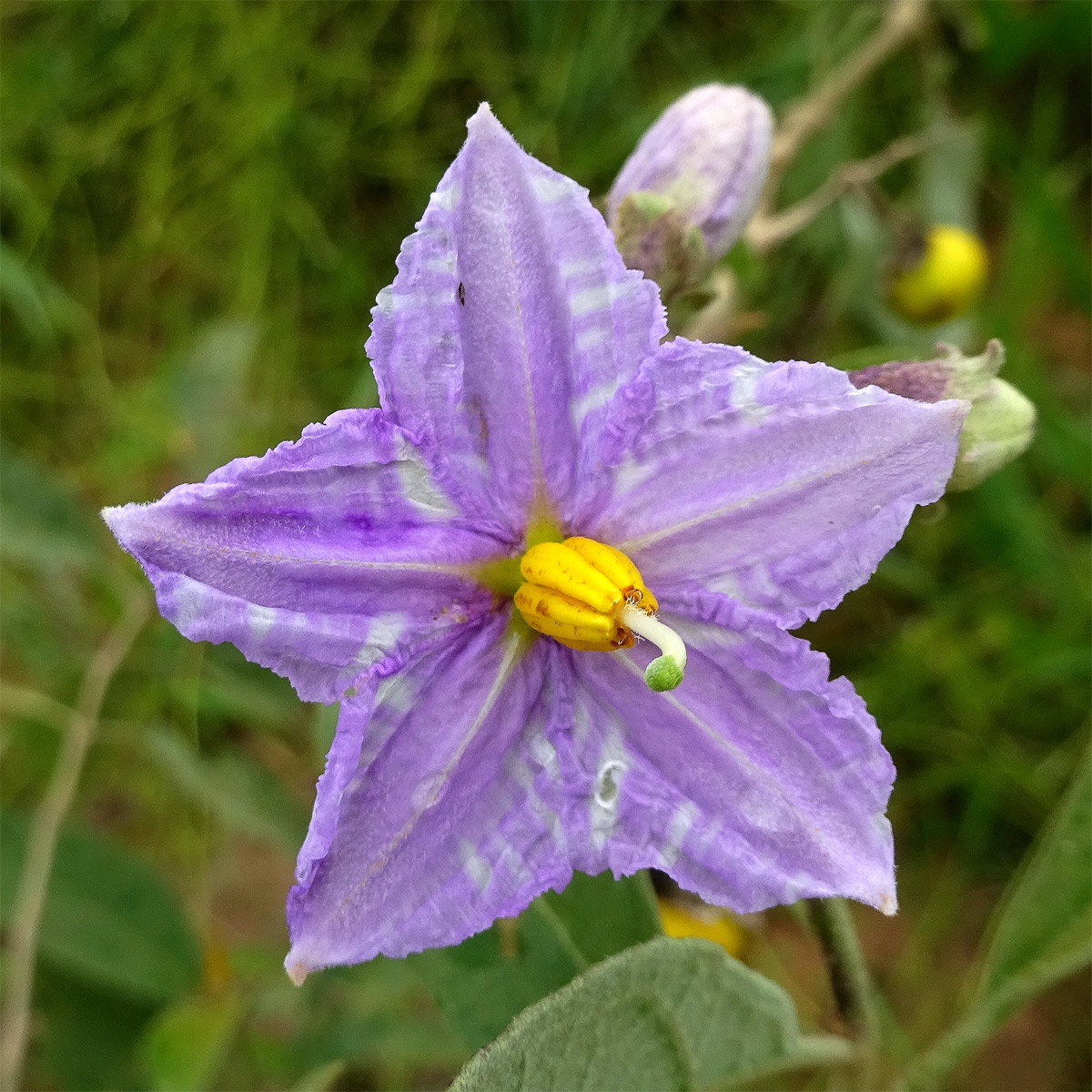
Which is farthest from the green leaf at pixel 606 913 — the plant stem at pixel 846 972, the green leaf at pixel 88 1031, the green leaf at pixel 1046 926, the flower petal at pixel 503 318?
the green leaf at pixel 88 1031

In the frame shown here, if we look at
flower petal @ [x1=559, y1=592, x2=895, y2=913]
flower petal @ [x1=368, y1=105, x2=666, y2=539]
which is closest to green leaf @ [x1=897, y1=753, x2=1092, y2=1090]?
flower petal @ [x1=559, y1=592, x2=895, y2=913]

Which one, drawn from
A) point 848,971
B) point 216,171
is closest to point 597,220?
point 848,971

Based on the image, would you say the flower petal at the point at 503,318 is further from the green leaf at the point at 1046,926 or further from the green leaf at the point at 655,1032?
the green leaf at the point at 1046,926

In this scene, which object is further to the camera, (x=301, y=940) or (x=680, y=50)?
(x=680, y=50)

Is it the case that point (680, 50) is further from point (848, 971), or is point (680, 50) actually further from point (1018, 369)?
point (848, 971)

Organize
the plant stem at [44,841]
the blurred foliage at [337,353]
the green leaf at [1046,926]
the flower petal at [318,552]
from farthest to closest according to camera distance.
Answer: the blurred foliage at [337,353] → the plant stem at [44,841] → the green leaf at [1046,926] → the flower petal at [318,552]

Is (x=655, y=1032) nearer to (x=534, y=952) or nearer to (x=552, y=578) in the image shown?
(x=534, y=952)
